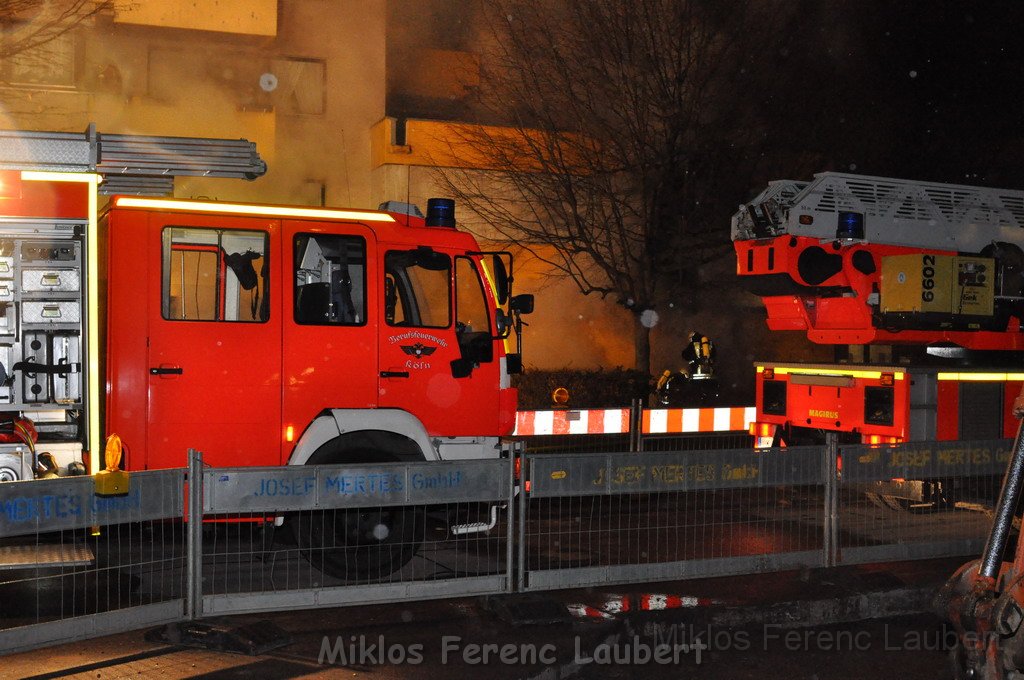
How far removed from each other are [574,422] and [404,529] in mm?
4142

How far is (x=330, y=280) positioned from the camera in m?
7.32

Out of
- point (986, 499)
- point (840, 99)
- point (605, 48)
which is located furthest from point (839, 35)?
point (986, 499)

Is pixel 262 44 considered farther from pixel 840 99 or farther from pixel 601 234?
pixel 840 99

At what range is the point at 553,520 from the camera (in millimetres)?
9648

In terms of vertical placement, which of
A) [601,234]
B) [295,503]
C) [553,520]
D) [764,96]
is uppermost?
[764,96]

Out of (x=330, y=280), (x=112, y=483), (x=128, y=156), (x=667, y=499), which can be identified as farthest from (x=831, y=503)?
(x=128, y=156)

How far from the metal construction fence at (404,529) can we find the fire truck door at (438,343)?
740 mm

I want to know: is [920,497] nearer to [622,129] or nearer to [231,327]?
[231,327]

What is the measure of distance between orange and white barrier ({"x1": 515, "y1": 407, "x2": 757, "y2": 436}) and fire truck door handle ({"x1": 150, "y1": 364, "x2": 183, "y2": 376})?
4397 millimetres

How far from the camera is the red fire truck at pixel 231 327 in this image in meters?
6.75

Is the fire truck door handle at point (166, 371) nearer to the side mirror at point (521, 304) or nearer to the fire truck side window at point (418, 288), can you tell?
the fire truck side window at point (418, 288)

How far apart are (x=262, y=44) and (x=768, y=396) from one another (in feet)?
38.9

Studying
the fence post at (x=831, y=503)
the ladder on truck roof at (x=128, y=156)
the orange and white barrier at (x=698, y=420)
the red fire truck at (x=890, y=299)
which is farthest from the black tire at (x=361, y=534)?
the red fire truck at (x=890, y=299)

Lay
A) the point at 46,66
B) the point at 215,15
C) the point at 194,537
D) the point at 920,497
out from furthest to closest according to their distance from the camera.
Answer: the point at 215,15 < the point at 46,66 < the point at 920,497 < the point at 194,537
